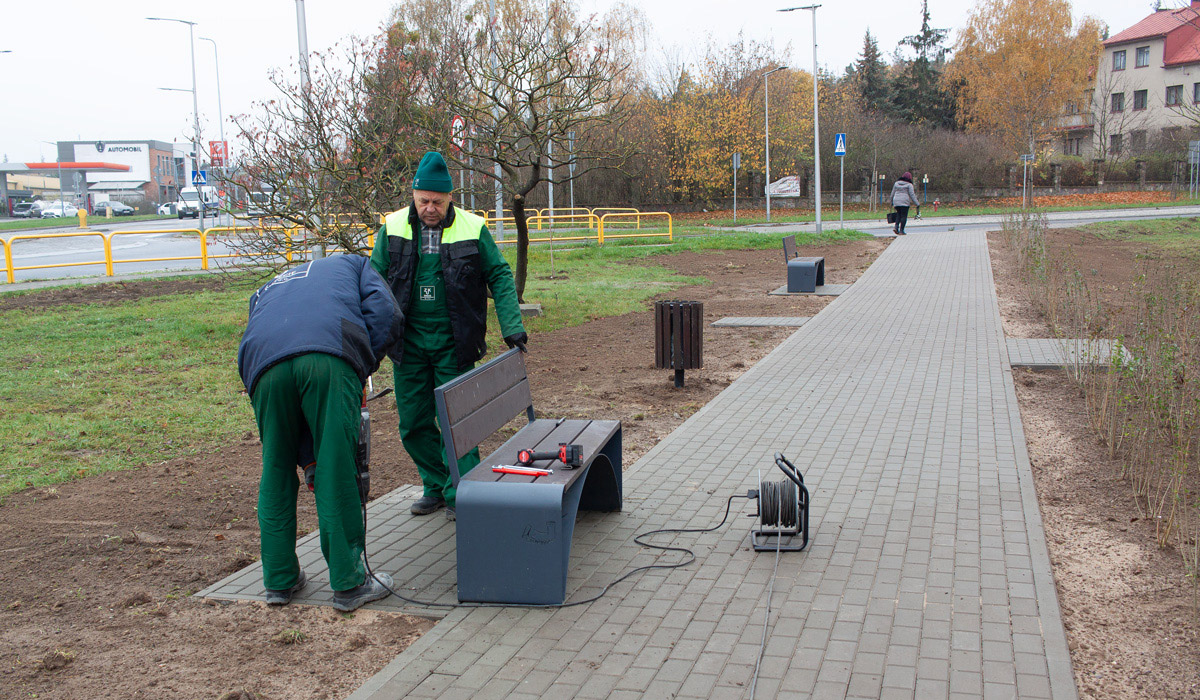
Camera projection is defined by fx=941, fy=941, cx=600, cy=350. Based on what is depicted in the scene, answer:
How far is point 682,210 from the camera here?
168ft

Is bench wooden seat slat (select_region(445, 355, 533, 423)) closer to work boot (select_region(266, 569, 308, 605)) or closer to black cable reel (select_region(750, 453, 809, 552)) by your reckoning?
work boot (select_region(266, 569, 308, 605))

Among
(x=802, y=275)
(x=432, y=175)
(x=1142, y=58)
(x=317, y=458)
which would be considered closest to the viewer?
(x=317, y=458)

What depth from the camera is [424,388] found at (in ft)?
16.6

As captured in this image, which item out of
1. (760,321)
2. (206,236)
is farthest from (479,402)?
(206,236)

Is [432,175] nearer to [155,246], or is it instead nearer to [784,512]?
[784,512]

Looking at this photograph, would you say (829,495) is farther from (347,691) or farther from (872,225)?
(872,225)

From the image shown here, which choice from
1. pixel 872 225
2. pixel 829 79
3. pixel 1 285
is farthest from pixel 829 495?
pixel 829 79

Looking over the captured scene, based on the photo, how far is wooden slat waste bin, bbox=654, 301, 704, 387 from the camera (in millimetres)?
8547

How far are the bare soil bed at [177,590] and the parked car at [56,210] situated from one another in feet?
212

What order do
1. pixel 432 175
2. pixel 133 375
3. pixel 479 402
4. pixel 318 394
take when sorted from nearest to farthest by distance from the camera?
pixel 318 394
pixel 479 402
pixel 432 175
pixel 133 375

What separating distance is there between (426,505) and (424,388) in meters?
0.74

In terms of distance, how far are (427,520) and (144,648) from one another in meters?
1.74

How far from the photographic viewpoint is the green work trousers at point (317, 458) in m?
3.89

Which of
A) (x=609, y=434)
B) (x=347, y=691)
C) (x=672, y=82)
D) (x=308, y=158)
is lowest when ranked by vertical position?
(x=347, y=691)
